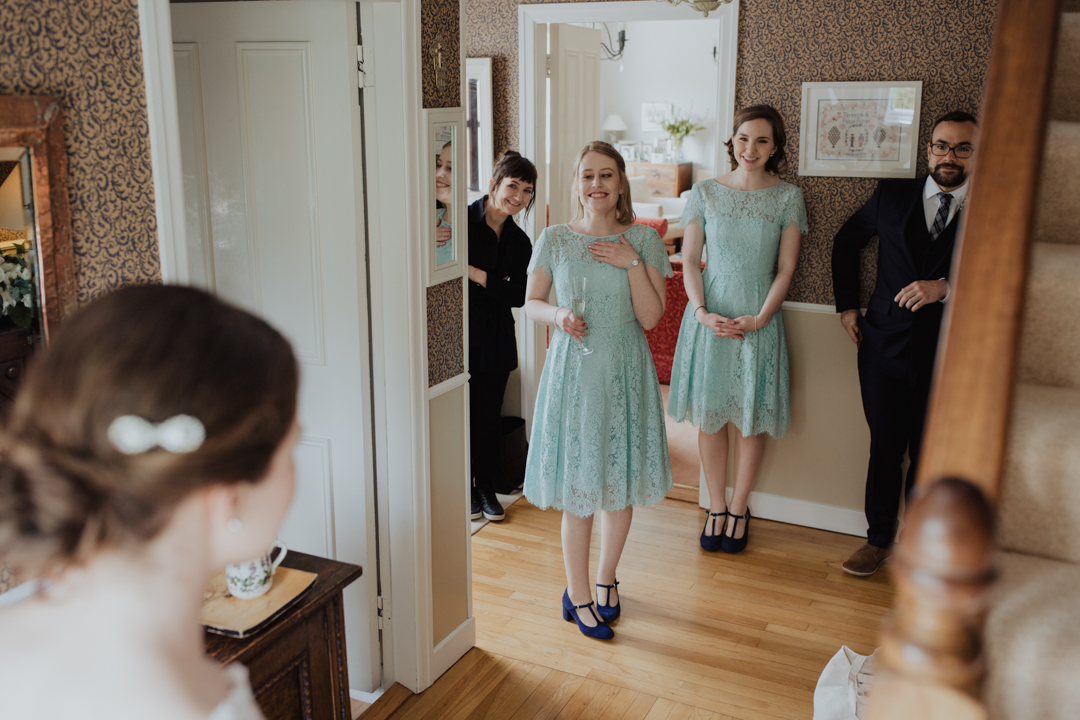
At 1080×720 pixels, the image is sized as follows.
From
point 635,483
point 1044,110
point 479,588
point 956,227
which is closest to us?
point 1044,110

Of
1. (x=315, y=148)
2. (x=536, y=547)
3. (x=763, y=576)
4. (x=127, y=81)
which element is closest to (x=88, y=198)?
(x=127, y=81)

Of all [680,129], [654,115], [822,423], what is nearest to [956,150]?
[822,423]

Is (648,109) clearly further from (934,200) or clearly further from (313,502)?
(313,502)

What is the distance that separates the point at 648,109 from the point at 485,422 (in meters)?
8.64

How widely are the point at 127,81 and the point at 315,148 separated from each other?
2.85ft

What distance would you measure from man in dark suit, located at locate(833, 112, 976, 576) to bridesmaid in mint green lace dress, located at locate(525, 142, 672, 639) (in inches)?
39.2

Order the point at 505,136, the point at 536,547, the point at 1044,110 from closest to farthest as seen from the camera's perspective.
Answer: the point at 1044,110, the point at 536,547, the point at 505,136

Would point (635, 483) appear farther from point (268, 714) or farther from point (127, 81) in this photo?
point (127, 81)

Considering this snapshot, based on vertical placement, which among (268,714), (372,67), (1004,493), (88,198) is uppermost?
(372,67)

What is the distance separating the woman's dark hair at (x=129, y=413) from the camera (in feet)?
2.60

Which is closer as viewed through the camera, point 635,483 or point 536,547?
point 635,483

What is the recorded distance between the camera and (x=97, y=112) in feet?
5.25

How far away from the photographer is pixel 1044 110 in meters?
0.72

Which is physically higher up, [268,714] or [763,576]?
[268,714]
